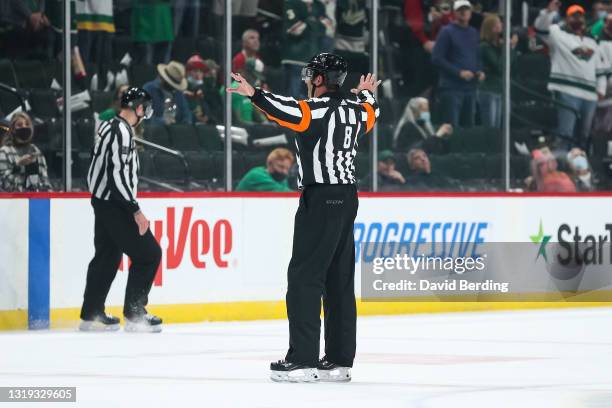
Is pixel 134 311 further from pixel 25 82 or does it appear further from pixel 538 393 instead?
pixel 538 393

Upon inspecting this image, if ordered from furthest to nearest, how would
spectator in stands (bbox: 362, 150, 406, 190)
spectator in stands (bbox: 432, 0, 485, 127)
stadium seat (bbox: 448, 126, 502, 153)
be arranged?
spectator in stands (bbox: 432, 0, 485, 127)
stadium seat (bbox: 448, 126, 502, 153)
spectator in stands (bbox: 362, 150, 406, 190)

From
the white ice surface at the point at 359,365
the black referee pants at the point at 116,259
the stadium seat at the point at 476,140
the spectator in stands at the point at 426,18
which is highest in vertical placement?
the spectator in stands at the point at 426,18

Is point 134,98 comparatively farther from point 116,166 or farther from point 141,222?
point 141,222

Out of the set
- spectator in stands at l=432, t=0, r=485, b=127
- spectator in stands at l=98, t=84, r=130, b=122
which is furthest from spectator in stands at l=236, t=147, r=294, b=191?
spectator in stands at l=432, t=0, r=485, b=127

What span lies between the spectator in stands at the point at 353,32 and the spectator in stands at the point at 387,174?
32.1 inches

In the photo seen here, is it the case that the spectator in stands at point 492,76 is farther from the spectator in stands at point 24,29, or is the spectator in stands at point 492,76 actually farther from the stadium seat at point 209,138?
the spectator in stands at point 24,29

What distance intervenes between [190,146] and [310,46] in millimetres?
1694

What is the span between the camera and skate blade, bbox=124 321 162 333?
34.3ft

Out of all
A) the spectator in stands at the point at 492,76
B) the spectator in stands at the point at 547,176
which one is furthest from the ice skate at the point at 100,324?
the spectator in stands at the point at 547,176

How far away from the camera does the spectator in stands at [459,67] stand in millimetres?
14188

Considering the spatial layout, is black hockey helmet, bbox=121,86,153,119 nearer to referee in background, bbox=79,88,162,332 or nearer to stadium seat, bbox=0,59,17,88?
referee in background, bbox=79,88,162,332

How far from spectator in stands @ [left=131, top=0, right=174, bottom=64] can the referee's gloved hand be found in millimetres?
2706

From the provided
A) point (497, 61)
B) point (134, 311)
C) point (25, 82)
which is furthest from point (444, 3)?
point (134, 311)

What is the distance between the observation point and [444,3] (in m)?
14.4
